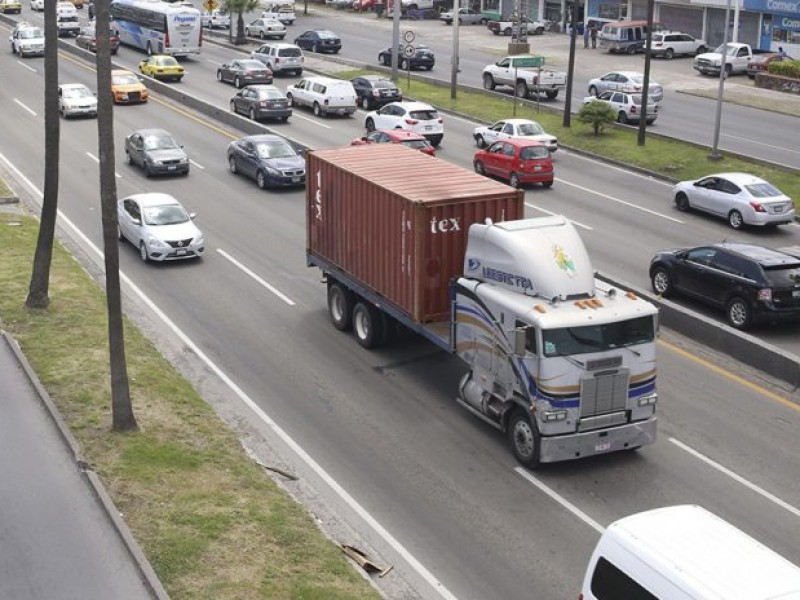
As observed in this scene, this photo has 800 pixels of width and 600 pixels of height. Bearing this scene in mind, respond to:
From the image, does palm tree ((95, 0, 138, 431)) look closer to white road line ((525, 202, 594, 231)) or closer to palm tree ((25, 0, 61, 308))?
palm tree ((25, 0, 61, 308))

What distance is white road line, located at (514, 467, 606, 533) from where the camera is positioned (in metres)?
16.7

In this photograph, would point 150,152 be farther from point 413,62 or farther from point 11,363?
point 413,62

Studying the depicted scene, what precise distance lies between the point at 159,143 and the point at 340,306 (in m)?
18.3

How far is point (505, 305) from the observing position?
1842 centimetres

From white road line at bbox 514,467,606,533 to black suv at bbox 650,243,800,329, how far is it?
9.23 m

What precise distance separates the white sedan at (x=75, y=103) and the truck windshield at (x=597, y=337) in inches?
1474

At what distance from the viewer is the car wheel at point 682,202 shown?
1459 inches

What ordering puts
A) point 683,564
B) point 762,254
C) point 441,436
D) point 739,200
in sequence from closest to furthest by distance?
point 683,564, point 441,436, point 762,254, point 739,200

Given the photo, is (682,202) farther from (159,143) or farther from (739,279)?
(159,143)

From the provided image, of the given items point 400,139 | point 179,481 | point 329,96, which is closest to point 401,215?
point 179,481

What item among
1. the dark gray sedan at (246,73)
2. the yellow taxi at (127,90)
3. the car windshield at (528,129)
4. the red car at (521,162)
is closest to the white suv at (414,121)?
the car windshield at (528,129)

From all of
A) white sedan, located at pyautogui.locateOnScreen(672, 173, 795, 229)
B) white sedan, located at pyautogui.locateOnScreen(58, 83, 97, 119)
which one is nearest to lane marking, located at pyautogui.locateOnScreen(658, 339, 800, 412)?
white sedan, located at pyautogui.locateOnScreen(672, 173, 795, 229)

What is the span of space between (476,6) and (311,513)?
93.4 m

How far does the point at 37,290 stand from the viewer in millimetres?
24797
